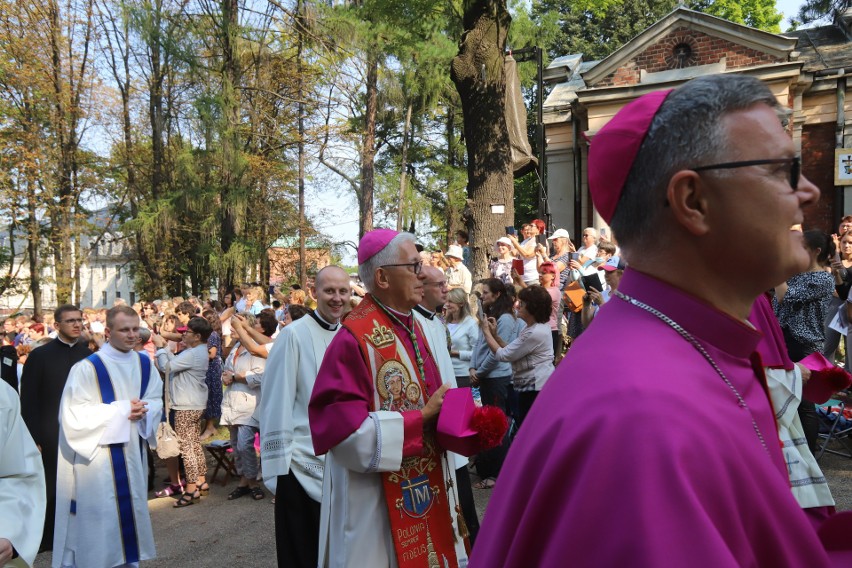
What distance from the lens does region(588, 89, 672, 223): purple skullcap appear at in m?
1.24

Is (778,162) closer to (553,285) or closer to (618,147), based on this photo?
(618,147)

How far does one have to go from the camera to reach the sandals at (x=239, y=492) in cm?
782

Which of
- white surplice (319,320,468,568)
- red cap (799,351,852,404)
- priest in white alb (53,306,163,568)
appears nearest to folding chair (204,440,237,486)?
priest in white alb (53,306,163,568)

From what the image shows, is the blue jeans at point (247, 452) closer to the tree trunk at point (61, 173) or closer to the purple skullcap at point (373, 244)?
the purple skullcap at point (373, 244)

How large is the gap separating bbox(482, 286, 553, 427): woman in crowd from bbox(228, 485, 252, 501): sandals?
337 centimetres

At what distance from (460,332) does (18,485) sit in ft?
17.9

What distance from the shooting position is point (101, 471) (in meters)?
5.03

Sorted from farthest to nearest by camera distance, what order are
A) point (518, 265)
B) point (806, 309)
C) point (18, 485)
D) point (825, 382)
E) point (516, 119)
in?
point (516, 119) → point (518, 265) → point (806, 309) → point (825, 382) → point (18, 485)

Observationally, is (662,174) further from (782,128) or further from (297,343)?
(297,343)

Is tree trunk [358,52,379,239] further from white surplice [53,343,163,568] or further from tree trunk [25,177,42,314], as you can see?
white surplice [53,343,163,568]

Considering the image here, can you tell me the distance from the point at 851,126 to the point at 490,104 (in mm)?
13954

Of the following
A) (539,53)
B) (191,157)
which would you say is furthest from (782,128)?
(191,157)

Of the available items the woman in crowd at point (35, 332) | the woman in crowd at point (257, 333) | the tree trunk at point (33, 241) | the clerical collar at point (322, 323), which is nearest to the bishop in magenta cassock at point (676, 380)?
the clerical collar at point (322, 323)

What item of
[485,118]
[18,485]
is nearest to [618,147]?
[18,485]
